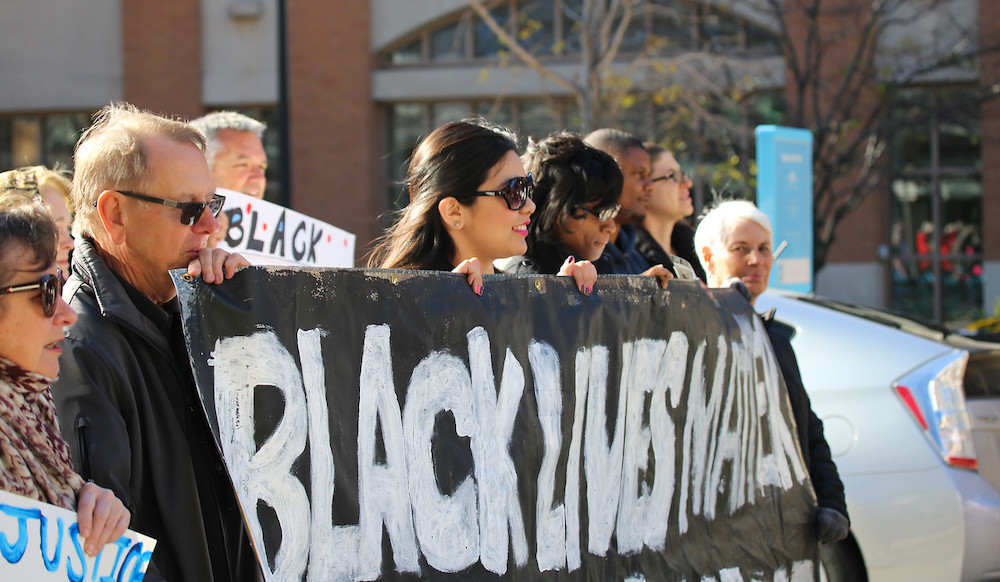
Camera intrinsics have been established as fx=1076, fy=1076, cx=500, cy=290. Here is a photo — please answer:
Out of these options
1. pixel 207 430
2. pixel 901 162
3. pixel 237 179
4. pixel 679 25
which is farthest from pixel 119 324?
pixel 901 162

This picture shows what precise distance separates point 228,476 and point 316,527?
196 mm

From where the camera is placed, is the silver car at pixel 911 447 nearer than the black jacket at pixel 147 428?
No

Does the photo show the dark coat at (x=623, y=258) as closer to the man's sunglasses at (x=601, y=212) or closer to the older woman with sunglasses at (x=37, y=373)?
the man's sunglasses at (x=601, y=212)

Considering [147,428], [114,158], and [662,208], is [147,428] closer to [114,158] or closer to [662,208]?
[114,158]

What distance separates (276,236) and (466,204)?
4.61ft

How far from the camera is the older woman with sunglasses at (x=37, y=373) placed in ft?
5.72

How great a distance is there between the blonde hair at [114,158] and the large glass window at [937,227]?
50.3 feet

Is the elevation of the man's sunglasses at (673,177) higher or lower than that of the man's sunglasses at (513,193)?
higher

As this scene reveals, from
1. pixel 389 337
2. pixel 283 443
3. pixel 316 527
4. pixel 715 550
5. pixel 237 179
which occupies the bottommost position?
pixel 715 550

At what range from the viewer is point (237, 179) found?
14.6ft

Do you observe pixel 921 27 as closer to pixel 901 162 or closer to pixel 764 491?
pixel 901 162

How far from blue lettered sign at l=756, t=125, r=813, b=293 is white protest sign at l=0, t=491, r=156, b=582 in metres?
7.01

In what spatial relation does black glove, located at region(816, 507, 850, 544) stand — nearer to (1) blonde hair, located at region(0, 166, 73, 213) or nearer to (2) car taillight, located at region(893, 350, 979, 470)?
(2) car taillight, located at region(893, 350, 979, 470)

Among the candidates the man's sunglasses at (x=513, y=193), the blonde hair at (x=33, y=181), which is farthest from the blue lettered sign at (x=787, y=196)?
the blonde hair at (x=33, y=181)
